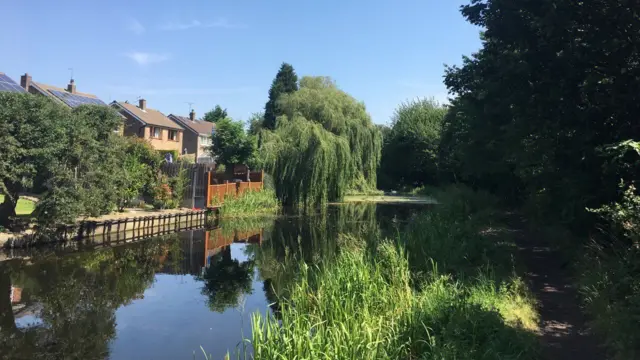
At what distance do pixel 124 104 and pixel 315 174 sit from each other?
24817 mm

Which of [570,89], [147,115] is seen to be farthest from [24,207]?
[147,115]

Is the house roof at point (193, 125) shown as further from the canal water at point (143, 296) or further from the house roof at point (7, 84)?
the canal water at point (143, 296)

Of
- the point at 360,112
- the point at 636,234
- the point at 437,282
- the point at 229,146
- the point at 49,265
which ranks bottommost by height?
the point at 49,265

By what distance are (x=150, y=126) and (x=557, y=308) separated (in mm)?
40430

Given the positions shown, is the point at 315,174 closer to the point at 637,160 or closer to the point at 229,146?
the point at 229,146

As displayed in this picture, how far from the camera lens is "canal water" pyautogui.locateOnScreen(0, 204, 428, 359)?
7.16 m

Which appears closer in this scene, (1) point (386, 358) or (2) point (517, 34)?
(1) point (386, 358)

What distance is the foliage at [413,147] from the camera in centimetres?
4512

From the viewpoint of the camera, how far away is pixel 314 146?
2784cm

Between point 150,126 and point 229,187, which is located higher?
point 150,126

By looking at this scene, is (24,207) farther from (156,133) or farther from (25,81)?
(156,133)

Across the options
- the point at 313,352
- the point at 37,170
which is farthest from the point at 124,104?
the point at 313,352

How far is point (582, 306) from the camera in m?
6.71

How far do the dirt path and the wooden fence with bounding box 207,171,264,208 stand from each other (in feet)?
53.9
